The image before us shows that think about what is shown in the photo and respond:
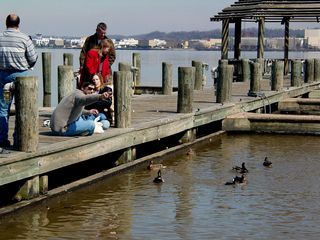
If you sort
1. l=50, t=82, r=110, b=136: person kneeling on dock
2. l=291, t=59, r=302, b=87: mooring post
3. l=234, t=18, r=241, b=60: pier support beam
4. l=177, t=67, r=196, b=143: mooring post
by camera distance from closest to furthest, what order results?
1. l=50, t=82, r=110, b=136: person kneeling on dock
2. l=177, t=67, r=196, b=143: mooring post
3. l=291, t=59, r=302, b=87: mooring post
4. l=234, t=18, r=241, b=60: pier support beam

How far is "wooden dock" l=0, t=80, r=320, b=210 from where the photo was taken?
10.2 m

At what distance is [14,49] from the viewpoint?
34.7 feet

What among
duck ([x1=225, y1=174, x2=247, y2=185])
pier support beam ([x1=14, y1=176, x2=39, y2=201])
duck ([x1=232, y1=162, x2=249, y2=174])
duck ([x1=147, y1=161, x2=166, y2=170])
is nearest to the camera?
pier support beam ([x1=14, y1=176, x2=39, y2=201])

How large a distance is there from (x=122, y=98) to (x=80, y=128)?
4.76 feet

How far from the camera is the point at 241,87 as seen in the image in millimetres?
25844

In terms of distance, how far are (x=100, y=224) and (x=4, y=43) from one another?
268cm

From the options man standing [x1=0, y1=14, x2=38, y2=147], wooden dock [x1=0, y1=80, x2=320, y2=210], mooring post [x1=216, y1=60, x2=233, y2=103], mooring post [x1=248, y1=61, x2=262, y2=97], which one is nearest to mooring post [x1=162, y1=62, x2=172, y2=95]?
wooden dock [x1=0, y1=80, x2=320, y2=210]

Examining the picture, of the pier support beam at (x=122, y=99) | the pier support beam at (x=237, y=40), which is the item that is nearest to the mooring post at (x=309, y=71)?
the pier support beam at (x=237, y=40)

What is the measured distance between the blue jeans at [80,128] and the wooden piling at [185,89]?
172 inches

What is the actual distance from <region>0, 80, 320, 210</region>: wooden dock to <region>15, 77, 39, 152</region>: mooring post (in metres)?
0.14

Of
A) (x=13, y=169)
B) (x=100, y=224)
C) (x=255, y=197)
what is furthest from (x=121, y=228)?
(x=255, y=197)

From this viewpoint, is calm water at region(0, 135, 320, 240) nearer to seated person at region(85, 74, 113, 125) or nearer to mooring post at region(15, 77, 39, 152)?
mooring post at region(15, 77, 39, 152)

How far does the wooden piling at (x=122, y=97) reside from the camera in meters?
13.2

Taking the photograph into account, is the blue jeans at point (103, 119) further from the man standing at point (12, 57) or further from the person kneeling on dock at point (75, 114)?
the man standing at point (12, 57)
